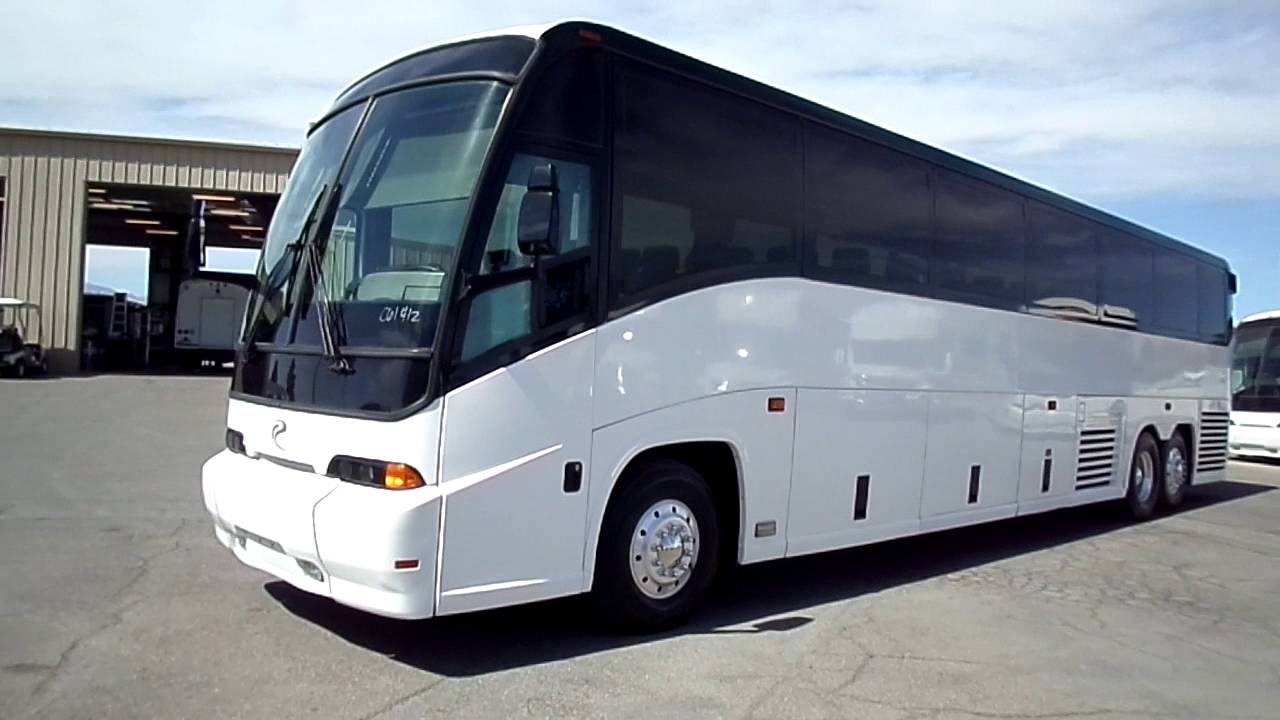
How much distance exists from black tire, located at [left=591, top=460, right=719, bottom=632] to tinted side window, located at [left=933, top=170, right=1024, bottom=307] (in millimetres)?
3452

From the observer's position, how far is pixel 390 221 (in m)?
5.46

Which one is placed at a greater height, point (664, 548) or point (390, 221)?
point (390, 221)

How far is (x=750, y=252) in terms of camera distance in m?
6.77

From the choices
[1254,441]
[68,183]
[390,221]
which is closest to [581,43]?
[390,221]

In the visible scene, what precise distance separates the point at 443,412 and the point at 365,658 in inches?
57.6

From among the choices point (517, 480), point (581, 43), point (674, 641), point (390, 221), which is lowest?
point (674, 641)

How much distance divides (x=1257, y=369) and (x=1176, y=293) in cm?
870

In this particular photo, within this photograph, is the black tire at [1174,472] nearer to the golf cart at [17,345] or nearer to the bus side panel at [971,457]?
the bus side panel at [971,457]

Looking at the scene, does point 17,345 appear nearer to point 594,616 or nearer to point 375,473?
point 594,616

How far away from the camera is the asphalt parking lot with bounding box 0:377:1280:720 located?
498cm

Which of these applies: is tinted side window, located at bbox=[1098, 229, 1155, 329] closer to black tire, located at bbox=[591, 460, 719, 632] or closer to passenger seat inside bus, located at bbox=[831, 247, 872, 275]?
passenger seat inside bus, located at bbox=[831, 247, 872, 275]

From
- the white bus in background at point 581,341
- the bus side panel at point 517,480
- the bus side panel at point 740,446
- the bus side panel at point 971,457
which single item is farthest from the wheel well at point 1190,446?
the bus side panel at point 517,480

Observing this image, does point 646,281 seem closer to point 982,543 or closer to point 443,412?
point 443,412

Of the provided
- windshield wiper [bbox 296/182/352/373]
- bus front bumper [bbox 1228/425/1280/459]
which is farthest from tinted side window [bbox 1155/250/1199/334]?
windshield wiper [bbox 296/182/352/373]
